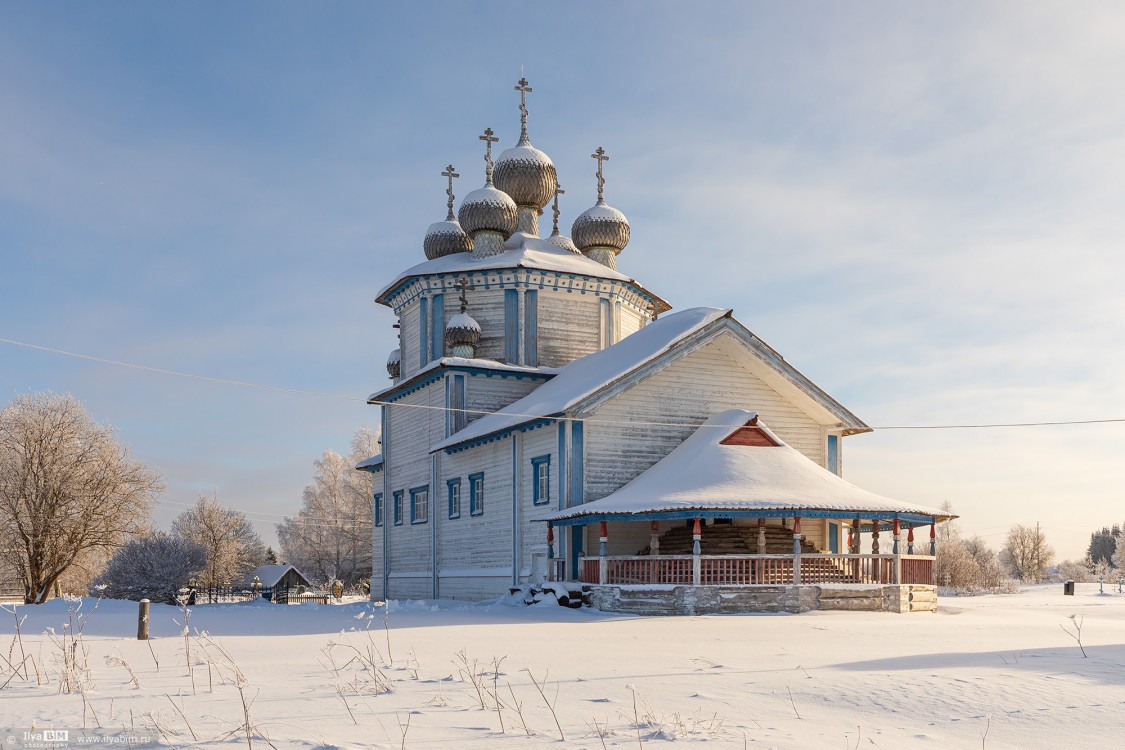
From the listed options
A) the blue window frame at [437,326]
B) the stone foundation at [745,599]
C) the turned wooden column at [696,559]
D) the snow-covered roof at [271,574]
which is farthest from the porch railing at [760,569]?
the snow-covered roof at [271,574]

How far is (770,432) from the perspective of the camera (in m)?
25.7

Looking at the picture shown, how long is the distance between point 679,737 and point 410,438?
27.2m

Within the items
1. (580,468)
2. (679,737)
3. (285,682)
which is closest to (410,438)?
(580,468)

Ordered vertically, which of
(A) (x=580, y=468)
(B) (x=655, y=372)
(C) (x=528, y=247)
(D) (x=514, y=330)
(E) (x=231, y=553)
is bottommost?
(E) (x=231, y=553)

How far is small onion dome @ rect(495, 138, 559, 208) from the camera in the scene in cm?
3716

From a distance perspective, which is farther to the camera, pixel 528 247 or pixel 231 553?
pixel 231 553

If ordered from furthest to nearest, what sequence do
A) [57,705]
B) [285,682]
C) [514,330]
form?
1. [514,330]
2. [285,682]
3. [57,705]

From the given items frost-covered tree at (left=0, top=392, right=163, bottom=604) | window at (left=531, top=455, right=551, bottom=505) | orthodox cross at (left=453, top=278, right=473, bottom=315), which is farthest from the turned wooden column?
frost-covered tree at (left=0, top=392, right=163, bottom=604)

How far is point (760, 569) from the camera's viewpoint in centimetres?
2241

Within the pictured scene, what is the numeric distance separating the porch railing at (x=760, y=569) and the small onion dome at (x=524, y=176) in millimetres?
16455

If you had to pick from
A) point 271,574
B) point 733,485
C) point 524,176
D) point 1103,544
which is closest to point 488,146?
point 524,176

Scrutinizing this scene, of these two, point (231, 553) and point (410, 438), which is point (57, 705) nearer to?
point (410, 438)

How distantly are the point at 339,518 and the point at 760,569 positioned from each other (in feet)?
142

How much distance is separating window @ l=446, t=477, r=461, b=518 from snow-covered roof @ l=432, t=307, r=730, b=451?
58.5 inches
